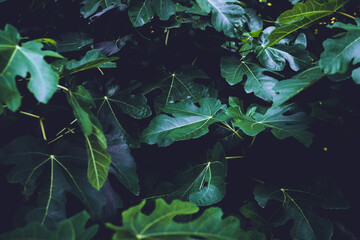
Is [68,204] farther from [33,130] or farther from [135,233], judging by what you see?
[135,233]

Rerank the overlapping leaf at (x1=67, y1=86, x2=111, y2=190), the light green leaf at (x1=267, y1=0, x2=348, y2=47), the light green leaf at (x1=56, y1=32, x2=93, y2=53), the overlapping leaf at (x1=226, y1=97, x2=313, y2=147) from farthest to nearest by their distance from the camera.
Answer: the light green leaf at (x1=56, y1=32, x2=93, y2=53) < the light green leaf at (x1=267, y1=0, x2=348, y2=47) < the overlapping leaf at (x1=226, y1=97, x2=313, y2=147) < the overlapping leaf at (x1=67, y1=86, x2=111, y2=190)

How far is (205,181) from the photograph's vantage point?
129 centimetres

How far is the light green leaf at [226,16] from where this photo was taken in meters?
1.36

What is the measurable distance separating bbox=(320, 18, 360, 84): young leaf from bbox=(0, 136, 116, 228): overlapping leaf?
86 centimetres

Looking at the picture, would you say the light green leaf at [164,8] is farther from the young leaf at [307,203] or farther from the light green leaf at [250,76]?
the young leaf at [307,203]

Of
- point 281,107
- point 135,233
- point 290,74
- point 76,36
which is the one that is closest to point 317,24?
point 290,74

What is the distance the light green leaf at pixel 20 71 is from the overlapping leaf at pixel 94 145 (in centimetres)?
13

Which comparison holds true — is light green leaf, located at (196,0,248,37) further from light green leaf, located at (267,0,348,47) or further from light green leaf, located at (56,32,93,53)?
light green leaf, located at (56,32,93,53)

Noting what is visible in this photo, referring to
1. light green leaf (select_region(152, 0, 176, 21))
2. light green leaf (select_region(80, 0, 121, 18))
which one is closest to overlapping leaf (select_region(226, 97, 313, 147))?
light green leaf (select_region(152, 0, 176, 21))

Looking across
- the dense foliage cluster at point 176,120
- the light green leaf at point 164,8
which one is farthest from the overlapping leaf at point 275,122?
the light green leaf at point 164,8

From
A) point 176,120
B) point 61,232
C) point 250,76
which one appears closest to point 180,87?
point 176,120

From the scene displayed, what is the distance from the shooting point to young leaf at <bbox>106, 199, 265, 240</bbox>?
79cm

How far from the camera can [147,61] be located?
1506mm

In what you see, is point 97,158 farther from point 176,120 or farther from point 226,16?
point 226,16
